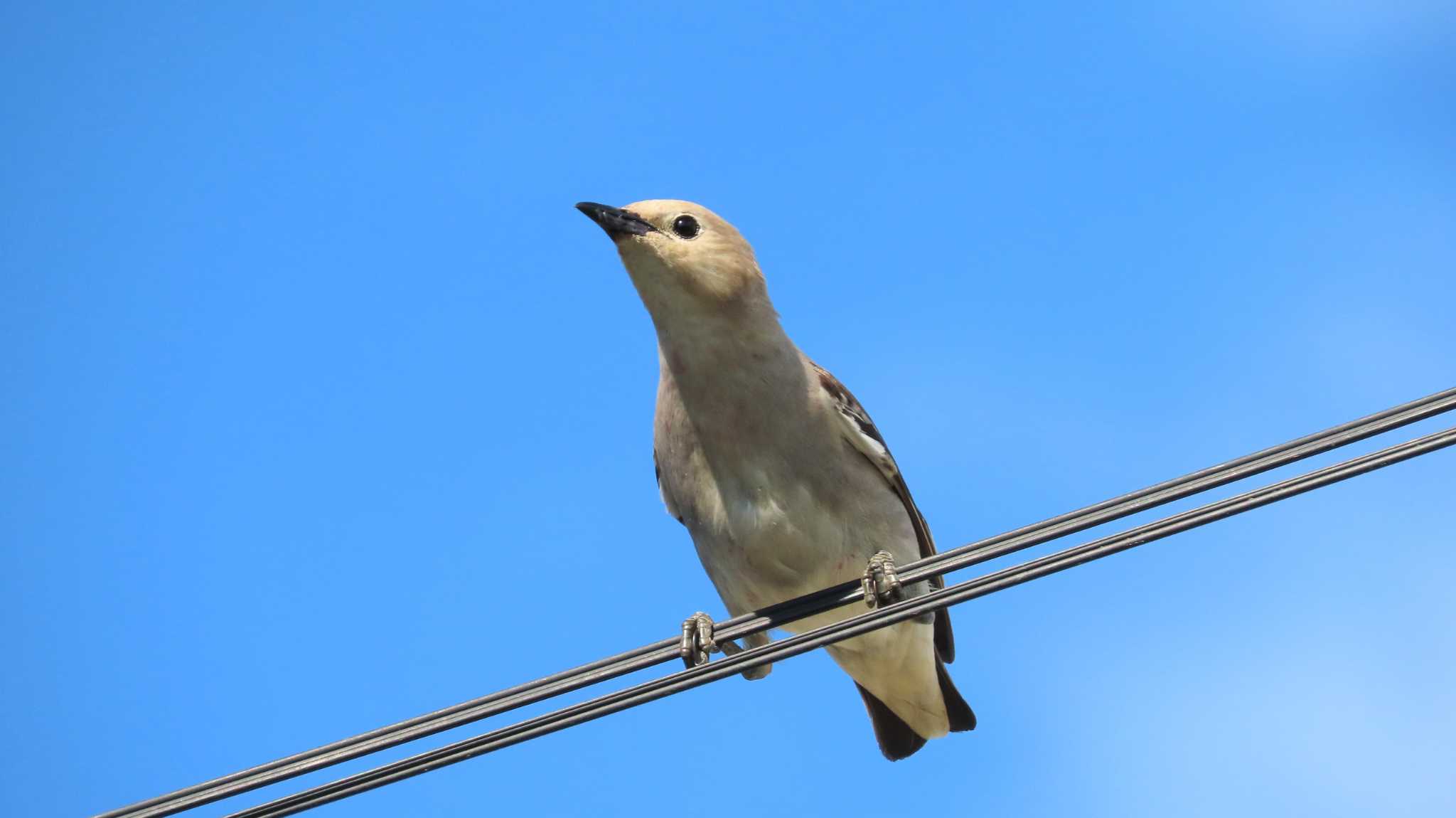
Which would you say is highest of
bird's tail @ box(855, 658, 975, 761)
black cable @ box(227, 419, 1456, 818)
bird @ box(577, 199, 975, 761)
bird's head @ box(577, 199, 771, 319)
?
bird's head @ box(577, 199, 771, 319)

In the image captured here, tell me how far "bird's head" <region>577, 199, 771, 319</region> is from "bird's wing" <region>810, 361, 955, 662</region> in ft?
2.73

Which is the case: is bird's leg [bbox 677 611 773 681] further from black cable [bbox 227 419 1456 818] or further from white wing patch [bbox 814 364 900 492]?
white wing patch [bbox 814 364 900 492]

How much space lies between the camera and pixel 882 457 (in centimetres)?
888

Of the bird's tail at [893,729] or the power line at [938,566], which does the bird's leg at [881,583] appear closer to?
the power line at [938,566]

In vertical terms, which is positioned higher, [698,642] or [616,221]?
[616,221]

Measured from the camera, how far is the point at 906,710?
9.83 metres

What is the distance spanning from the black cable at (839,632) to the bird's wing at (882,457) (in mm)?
2966

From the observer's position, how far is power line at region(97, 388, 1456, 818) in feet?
16.4

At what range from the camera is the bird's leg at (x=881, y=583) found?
6.60 m

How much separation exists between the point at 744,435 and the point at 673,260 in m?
1.15

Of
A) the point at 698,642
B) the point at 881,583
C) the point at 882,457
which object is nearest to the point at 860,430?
the point at 882,457

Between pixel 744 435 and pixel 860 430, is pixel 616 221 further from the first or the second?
pixel 860 430

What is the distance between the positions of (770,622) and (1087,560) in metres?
1.55

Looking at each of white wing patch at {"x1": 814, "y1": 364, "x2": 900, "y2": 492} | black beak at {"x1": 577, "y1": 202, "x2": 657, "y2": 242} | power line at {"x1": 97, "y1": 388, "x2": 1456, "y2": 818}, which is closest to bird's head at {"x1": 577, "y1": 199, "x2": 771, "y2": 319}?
black beak at {"x1": 577, "y1": 202, "x2": 657, "y2": 242}
